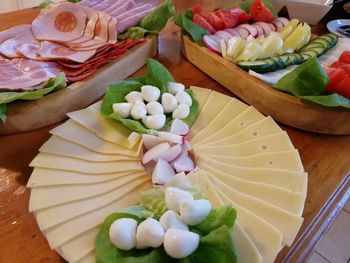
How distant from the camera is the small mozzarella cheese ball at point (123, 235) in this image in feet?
2.02

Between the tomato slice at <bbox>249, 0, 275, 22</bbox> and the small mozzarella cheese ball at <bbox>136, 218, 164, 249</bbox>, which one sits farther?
the tomato slice at <bbox>249, 0, 275, 22</bbox>

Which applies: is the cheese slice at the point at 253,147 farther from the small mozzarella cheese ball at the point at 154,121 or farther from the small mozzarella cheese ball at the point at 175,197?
the small mozzarella cheese ball at the point at 175,197

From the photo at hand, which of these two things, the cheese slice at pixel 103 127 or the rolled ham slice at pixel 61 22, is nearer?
the cheese slice at pixel 103 127

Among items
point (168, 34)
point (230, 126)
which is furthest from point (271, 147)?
point (168, 34)

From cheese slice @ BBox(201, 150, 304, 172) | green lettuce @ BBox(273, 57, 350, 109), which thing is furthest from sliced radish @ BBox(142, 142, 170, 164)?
green lettuce @ BBox(273, 57, 350, 109)

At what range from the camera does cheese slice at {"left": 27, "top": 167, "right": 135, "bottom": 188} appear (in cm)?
77

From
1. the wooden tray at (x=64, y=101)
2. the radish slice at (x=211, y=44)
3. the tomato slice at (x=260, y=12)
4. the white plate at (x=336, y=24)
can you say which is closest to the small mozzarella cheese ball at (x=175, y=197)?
the wooden tray at (x=64, y=101)

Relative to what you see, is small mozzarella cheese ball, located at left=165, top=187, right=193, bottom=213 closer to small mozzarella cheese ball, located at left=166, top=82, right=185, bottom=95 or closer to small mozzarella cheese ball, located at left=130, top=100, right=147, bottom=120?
small mozzarella cheese ball, located at left=130, top=100, right=147, bottom=120

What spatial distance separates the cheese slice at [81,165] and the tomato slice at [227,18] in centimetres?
92

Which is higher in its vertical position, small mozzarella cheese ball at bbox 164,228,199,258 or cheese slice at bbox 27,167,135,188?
small mozzarella cheese ball at bbox 164,228,199,258

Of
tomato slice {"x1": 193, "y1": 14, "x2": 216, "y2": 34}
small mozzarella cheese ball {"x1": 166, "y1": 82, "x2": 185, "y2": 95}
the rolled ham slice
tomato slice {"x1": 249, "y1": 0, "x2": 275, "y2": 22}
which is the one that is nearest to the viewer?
small mozzarella cheese ball {"x1": 166, "y1": 82, "x2": 185, "y2": 95}

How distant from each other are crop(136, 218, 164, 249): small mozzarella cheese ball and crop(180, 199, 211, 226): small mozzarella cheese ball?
0.05 meters

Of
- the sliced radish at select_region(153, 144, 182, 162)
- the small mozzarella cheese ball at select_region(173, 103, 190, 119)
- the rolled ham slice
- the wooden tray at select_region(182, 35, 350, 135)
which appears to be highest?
the rolled ham slice

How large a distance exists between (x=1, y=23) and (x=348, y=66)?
155 cm
